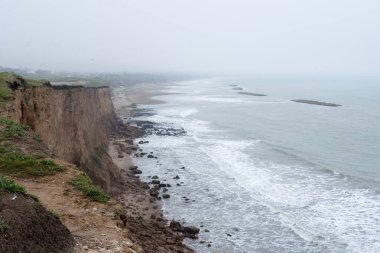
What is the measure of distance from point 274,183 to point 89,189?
22.4m

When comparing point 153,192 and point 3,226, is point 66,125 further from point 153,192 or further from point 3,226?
point 3,226

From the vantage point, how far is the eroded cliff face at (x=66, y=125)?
22766 millimetres

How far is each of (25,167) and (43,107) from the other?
39.6 feet

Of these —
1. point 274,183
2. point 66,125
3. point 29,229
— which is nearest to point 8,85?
point 66,125

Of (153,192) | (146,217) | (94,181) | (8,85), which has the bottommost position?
(146,217)

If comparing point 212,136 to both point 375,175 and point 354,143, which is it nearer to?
point 354,143

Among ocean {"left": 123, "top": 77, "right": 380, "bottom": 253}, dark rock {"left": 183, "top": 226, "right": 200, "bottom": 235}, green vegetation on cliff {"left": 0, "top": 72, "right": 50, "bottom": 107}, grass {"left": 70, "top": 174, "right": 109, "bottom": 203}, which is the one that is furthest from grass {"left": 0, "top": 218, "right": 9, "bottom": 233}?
dark rock {"left": 183, "top": 226, "right": 200, "bottom": 235}

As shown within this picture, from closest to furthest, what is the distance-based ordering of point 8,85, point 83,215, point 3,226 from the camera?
point 3,226 < point 83,215 < point 8,85

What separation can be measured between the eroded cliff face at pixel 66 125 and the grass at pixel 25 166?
669cm

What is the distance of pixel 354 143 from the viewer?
4719 centimetres

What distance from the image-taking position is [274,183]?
31859 millimetres

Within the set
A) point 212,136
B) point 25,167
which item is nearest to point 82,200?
point 25,167

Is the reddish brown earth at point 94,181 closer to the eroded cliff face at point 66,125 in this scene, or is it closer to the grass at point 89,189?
the eroded cliff face at point 66,125

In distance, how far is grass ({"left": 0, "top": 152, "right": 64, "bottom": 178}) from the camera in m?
13.0
